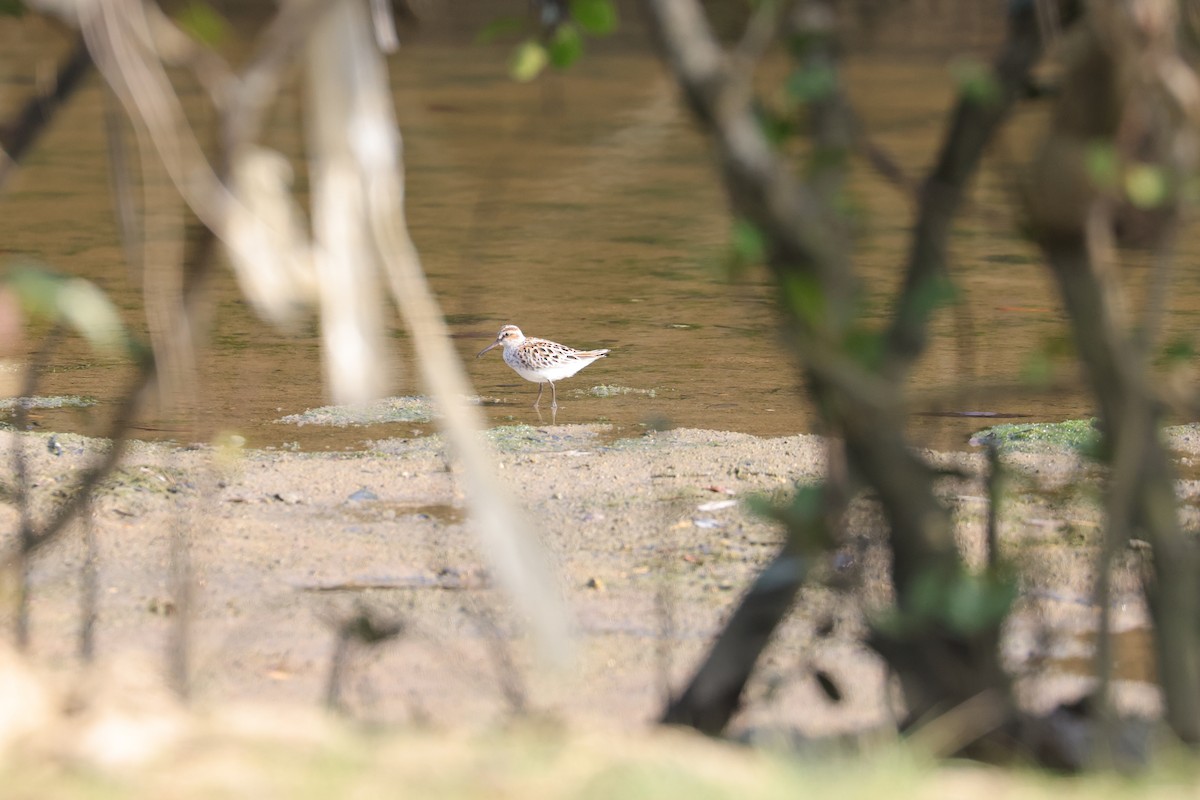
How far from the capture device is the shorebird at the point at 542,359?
7617 mm

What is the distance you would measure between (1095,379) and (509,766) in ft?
4.05

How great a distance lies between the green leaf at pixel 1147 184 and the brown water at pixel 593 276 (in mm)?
344

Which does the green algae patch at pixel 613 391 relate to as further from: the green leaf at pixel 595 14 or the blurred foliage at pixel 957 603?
the green leaf at pixel 595 14

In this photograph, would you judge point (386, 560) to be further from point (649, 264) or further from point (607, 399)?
point (649, 264)

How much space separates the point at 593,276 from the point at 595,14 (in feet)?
25.1

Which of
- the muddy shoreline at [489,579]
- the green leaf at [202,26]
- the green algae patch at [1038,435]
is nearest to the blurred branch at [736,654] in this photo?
the muddy shoreline at [489,579]

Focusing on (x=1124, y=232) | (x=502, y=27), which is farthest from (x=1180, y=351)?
(x=502, y=27)

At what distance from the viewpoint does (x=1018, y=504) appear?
19.1 feet

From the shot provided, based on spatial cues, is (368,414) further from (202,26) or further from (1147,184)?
(1147,184)

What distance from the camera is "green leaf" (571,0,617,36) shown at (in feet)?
8.47

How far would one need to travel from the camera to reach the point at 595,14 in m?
2.59

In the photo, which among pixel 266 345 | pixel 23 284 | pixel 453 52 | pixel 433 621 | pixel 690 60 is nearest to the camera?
pixel 23 284

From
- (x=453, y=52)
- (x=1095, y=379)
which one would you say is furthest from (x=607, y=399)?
(x=453, y=52)

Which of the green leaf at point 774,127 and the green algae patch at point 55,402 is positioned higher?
the green algae patch at point 55,402
